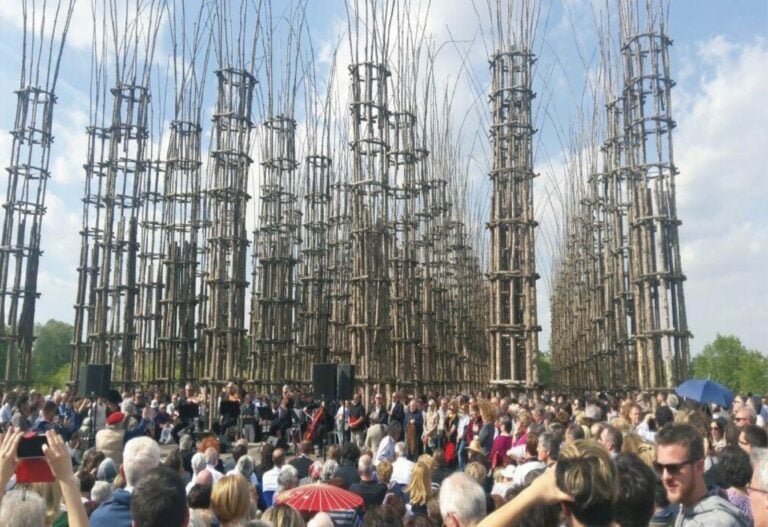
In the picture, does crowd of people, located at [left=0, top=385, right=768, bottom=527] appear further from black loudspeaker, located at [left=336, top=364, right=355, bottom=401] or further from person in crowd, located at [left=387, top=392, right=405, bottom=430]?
person in crowd, located at [left=387, top=392, right=405, bottom=430]

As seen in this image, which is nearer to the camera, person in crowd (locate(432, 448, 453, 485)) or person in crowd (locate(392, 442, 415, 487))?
person in crowd (locate(432, 448, 453, 485))

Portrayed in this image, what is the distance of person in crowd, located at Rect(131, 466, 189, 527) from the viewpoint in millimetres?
3377

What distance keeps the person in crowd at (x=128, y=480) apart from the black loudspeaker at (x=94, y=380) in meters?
12.2

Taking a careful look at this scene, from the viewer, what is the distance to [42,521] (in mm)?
3541

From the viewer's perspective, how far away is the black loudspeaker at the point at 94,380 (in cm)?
1625

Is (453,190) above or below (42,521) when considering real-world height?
above

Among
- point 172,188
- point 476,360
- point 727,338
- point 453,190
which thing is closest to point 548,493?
point 172,188

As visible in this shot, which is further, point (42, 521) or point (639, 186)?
point (639, 186)

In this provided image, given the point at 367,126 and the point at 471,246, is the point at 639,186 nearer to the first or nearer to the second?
the point at 367,126

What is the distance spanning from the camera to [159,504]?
11.1 feet

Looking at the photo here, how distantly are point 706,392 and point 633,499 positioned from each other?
28.0ft

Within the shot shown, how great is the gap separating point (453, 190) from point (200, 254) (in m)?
15.7

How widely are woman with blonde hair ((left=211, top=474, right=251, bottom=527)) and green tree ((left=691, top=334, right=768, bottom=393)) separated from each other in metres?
88.3

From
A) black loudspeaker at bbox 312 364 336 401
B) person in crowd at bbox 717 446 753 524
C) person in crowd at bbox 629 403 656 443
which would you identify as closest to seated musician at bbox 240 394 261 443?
black loudspeaker at bbox 312 364 336 401
